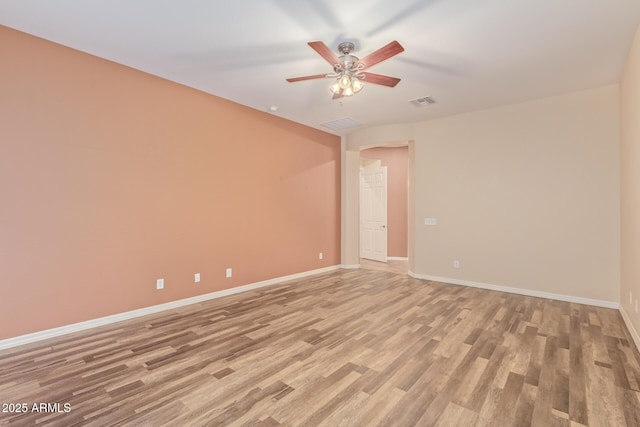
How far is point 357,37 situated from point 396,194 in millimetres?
5336

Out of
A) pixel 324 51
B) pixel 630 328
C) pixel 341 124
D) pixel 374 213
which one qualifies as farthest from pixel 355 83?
pixel 374 213

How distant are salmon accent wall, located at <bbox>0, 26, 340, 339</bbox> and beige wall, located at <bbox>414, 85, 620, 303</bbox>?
121 inches

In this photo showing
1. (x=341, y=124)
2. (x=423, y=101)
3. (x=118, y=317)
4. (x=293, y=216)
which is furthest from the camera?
(x=341, y=124)

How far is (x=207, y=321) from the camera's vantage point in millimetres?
3418

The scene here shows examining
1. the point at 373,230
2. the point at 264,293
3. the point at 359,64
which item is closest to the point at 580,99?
the point at 359,64

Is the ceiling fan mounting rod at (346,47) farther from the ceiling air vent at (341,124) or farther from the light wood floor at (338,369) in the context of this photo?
the light wood floor at (338,369)

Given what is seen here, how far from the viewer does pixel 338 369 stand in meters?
2.39

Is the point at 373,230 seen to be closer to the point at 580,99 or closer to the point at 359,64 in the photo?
the point at 580,99

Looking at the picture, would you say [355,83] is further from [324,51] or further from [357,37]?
[324,51]

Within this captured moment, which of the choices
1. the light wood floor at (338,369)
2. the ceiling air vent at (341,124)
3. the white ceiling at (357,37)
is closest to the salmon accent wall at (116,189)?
the white ceiling at (357,37)

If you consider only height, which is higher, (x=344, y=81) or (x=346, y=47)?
(x=346, y=47)

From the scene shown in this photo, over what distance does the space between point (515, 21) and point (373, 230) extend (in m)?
5.61

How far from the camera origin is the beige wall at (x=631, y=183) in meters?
2.79

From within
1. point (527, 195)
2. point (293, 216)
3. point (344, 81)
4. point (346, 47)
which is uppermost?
point (346, 47)
